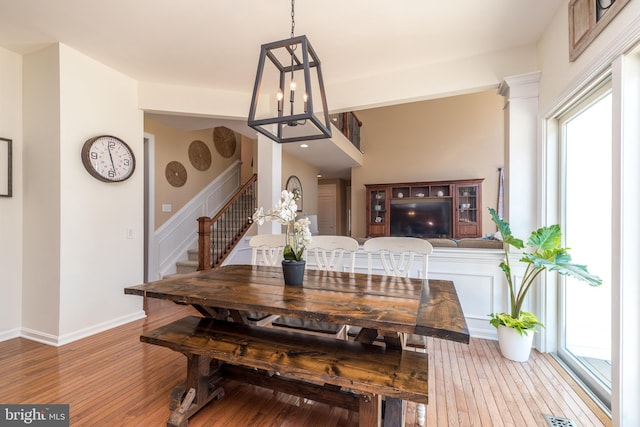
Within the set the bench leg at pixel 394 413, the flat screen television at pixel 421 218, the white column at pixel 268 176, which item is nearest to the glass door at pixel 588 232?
the bench leg at pixel 394 413

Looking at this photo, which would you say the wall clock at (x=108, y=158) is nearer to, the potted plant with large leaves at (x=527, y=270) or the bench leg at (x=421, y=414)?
the bench leg at (x=421, y=414)

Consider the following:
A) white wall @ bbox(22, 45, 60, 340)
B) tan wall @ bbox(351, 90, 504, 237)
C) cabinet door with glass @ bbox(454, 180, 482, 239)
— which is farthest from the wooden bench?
tan wall @ bbox(351, 90, 504, 237)

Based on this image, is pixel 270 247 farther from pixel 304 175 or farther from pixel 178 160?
pixel 304 175

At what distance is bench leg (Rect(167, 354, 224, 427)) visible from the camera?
1.61m

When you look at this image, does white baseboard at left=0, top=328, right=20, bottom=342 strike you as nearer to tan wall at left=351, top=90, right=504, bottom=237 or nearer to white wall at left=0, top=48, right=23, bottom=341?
white wall at left=0, top=48, right=23, bottom=341

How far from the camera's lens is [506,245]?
251 cm

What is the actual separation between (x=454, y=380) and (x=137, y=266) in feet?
10.9

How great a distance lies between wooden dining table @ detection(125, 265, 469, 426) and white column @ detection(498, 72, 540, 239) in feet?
4.27

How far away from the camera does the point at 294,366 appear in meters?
1.32

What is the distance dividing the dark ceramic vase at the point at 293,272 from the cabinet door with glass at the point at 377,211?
5.25 metres

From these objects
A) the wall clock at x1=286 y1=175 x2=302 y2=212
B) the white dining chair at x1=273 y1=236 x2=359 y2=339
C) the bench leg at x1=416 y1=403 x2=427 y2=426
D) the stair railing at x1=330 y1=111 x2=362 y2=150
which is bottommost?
the bench leg at x1=416 y1=403 x2=427 y2=426

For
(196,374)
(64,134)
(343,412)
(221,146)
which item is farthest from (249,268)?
(221,146)

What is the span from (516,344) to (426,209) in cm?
455

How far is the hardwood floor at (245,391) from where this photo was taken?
5.38 ft
